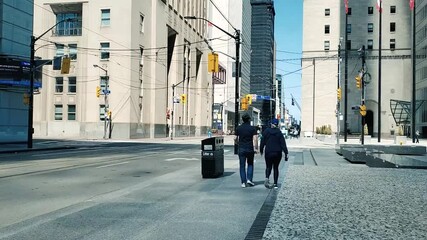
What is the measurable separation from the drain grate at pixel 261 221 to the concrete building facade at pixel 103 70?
48297 millimetres

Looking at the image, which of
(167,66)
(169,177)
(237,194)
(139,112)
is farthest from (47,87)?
(237,194)

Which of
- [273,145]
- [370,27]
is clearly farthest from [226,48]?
[273,145]

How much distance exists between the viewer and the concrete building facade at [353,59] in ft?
252

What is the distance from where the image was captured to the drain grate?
628 centimetres

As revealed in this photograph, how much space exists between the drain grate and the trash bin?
12.2ft

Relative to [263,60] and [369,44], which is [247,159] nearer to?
[369,44]

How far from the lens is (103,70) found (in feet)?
188

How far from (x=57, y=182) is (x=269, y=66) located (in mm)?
158356

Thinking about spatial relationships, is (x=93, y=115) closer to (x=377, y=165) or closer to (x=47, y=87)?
(x=47, y=87)

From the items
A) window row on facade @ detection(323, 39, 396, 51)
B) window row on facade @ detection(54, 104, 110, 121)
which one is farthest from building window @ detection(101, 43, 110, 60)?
window row on facade @ detection(323, 39, 396, 51)

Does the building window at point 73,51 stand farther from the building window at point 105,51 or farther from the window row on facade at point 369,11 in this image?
the window row on facade at point 369,11

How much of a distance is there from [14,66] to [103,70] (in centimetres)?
2416

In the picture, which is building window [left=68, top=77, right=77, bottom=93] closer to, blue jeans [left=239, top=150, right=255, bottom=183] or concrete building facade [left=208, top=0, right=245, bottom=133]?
blue jeans [left=239, top=150, right=255, bottom=183]

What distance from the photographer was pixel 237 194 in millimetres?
10688
